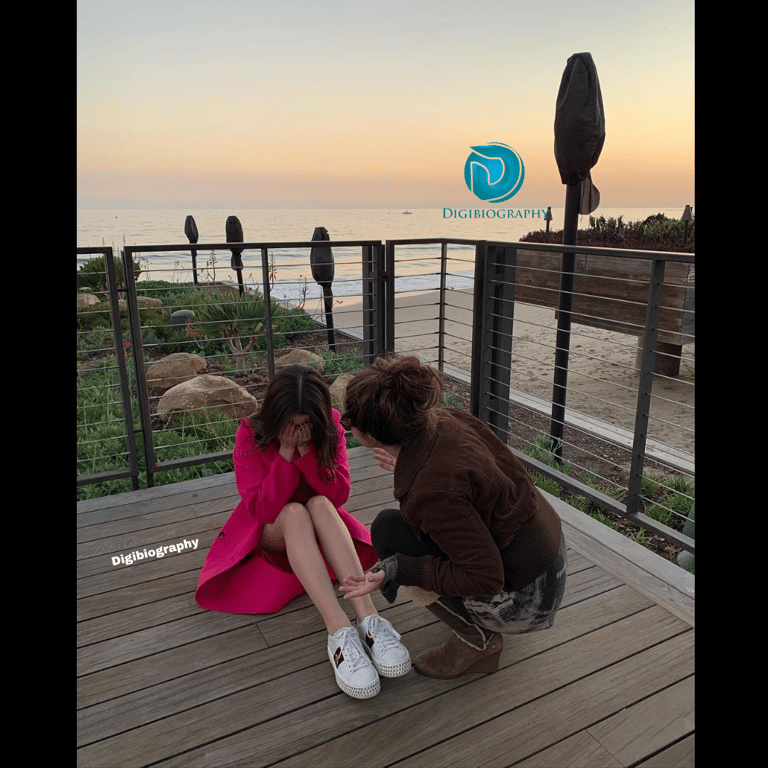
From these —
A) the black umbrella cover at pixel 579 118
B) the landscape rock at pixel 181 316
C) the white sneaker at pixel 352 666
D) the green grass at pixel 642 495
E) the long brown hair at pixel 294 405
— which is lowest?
the green grass at pixel 642 495

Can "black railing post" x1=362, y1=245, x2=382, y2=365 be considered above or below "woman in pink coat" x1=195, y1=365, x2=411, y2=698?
above

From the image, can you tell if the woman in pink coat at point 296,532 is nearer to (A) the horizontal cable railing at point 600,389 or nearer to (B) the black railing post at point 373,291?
(A) the horizontal cable railing at point 600,389

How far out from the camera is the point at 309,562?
188cm

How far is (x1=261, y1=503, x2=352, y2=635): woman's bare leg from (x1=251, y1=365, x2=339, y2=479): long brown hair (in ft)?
0.81

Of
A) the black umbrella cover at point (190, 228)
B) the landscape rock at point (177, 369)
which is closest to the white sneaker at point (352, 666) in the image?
the landscape rock at point (177, 369)

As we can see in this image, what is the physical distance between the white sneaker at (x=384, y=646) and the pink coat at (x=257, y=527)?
36 cm

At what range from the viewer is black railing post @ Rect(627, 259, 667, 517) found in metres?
2.46

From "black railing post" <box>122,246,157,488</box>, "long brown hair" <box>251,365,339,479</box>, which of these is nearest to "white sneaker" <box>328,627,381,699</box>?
"long brown hair" <box>251,365,339,479</box>

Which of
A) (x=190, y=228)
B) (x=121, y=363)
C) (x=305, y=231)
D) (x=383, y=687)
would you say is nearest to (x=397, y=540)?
(x=383, y=687)

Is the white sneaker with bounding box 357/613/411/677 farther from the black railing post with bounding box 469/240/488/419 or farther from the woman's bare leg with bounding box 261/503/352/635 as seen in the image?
the black railing post with bounding box 469/240/488/419

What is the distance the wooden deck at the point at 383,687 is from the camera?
1.51 meters
